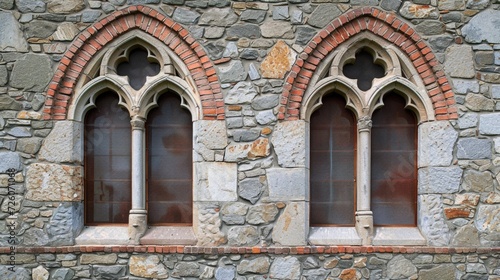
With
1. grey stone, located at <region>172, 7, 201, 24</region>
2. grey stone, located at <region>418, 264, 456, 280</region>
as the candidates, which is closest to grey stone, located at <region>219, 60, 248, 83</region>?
grey stone, located at <region>172, 7, 201, 24</region>

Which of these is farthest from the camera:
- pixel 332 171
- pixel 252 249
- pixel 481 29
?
pixel 332 171

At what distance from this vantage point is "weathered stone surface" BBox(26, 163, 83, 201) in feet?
15.0

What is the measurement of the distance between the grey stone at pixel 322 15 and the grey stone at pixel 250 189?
1.97m

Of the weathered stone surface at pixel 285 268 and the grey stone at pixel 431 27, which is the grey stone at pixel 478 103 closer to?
the grey stone at pixel 431 27

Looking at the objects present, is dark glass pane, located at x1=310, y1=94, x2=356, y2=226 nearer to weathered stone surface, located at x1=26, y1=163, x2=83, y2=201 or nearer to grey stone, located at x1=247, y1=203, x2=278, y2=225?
grey stone, located at x1=247, y1=203, x2=278, y2=225

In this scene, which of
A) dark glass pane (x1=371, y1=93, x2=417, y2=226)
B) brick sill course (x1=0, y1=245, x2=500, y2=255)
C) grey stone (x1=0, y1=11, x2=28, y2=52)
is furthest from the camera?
dark glass pane (x1=371, y1=93, x2=417, y2=226)

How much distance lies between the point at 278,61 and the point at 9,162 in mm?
3368

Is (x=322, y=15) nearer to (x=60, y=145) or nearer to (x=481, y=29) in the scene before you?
(x=481, y=29)

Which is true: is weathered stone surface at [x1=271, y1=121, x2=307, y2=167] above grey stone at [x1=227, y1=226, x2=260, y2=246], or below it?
above

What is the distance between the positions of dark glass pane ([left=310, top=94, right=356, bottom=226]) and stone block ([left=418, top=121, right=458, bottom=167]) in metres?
0.86

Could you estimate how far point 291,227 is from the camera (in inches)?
179

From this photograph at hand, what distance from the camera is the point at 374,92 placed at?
15.4 ft

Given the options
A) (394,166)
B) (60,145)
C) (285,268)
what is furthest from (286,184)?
(60,145)

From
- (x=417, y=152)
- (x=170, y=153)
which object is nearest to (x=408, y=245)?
(x=417, y=152)
